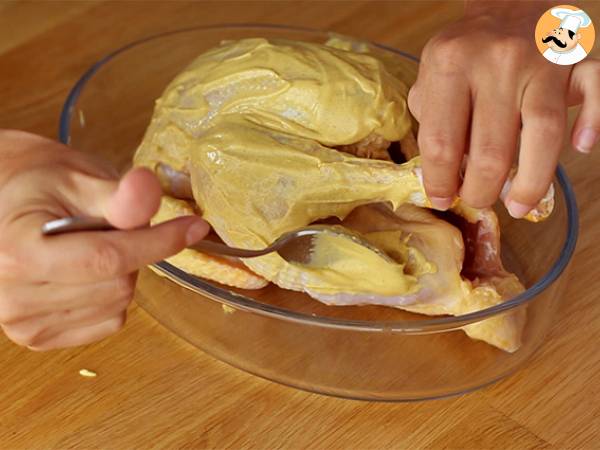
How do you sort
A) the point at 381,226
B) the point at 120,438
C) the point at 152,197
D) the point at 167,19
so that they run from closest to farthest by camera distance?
1. the point at 152,197
2. the point at 120,438
3. the point at 381,226
4. the point at 167,19

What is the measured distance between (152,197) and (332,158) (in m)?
0.31

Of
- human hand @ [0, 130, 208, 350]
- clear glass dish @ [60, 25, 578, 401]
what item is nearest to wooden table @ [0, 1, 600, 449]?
clear glass dish @ [60, 25, 578, 401]

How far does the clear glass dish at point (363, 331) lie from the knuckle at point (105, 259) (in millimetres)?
186

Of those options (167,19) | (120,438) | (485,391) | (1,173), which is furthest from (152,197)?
(167,19)

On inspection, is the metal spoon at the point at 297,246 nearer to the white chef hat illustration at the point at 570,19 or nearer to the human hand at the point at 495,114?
the human hand at the point at 495,114

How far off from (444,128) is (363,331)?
0.57 feet

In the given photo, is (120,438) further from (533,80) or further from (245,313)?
(533,80)

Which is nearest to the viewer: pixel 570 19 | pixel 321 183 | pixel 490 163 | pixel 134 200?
pixel 134 200

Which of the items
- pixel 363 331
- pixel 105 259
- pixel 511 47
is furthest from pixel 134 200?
pixel 511 47

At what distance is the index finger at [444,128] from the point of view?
732mm

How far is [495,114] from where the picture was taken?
74 cm

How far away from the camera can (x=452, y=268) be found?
83 centimetres

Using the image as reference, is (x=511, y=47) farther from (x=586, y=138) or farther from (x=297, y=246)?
(x=297, y=246)

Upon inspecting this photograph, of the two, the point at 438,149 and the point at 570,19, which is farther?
the point at 570,19
